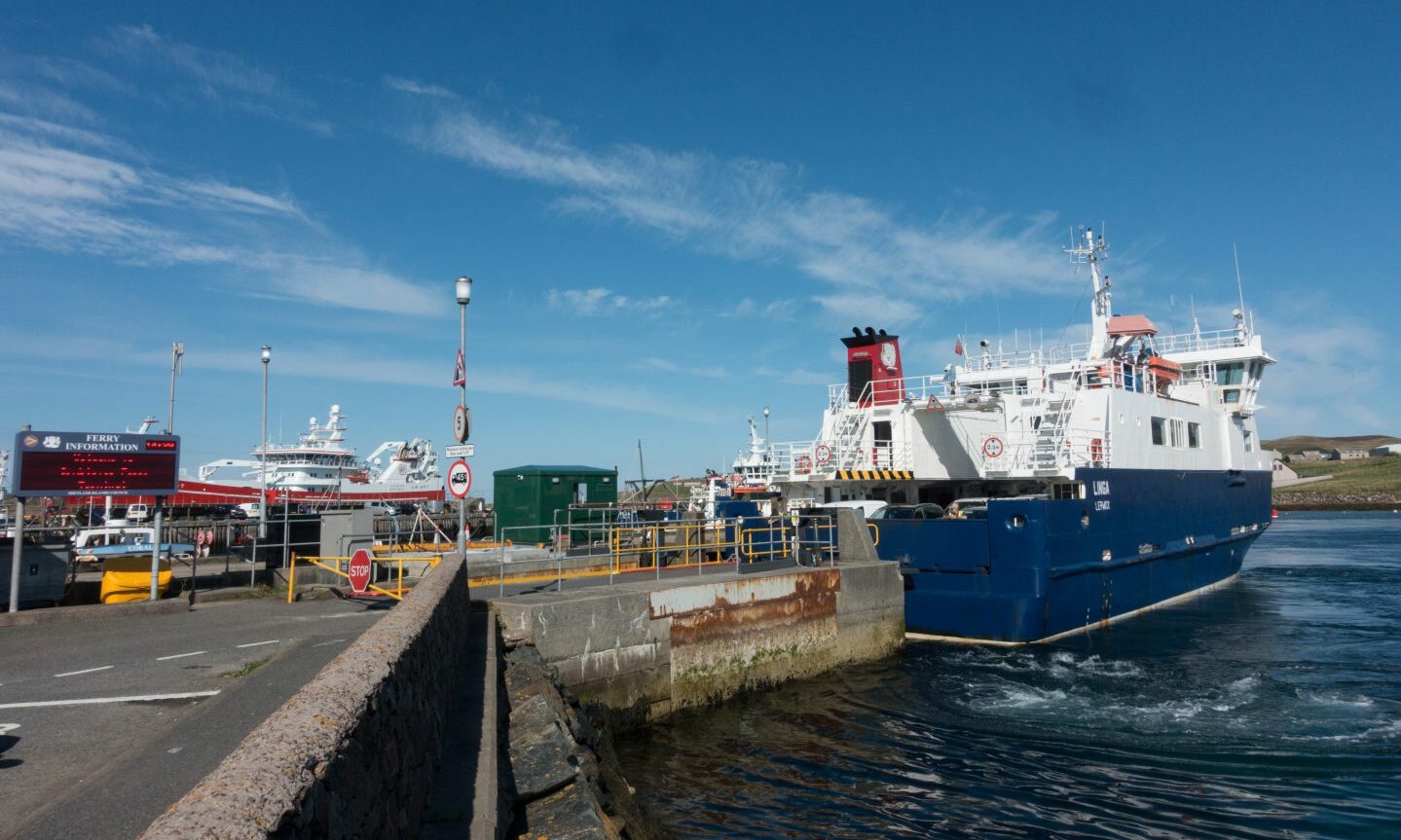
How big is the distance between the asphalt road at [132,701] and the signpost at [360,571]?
1.23 feet

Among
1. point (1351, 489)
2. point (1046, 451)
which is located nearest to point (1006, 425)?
point (1046, 451)

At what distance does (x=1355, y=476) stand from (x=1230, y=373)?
340ft

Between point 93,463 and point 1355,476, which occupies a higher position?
point 1355,476

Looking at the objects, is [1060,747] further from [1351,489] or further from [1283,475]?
[1283,475]

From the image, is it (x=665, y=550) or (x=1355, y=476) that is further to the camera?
(x=1355, y=476)

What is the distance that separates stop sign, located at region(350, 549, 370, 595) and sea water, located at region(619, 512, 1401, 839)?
4.68 metres

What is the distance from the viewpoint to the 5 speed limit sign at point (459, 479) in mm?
12852

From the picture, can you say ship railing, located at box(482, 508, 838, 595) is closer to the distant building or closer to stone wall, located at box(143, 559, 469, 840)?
stone wall, located at box(143, 559, 469, 840)

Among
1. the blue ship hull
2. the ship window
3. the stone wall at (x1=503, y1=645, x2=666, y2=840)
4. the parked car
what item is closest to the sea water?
the blue ship hull

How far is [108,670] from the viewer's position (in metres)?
8.80

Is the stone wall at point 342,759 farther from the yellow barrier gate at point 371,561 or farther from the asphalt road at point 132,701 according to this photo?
the yellow barrier gate at point 371,561

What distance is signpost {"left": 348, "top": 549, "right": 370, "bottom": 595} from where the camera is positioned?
12836mm

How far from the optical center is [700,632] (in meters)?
13.7

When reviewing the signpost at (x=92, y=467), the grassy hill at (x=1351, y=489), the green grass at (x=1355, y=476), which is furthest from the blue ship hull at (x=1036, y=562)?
the green grass at (x=1355, y=476)
